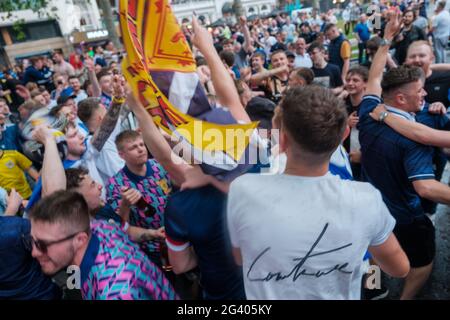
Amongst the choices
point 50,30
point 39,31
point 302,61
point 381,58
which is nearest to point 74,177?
point 381,58

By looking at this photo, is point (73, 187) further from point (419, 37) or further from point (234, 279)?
point (419, 37)

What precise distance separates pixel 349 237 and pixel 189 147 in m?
0.76

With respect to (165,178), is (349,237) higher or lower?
higher

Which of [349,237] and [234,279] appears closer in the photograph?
[349,237]

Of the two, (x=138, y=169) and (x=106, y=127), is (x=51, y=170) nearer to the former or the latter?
(x=138, y=169)

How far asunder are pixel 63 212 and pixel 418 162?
216 centimetres

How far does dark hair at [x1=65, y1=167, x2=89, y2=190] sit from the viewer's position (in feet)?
7.41

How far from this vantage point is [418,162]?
204cm

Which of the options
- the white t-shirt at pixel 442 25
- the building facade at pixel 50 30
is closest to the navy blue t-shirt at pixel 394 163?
the white t-shirt at pixel 442 25

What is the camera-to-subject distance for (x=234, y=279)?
167 centimetres

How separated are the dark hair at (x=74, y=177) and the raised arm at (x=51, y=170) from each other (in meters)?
0.07

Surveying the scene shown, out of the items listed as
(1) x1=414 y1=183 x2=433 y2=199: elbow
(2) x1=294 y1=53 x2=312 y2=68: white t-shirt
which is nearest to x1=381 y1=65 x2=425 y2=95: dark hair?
(1) x1=414 y1=183 x2=433 y2=199: elbow

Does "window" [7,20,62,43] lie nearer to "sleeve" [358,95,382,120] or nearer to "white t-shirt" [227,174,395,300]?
"sleeve" [358,95,382,120]
